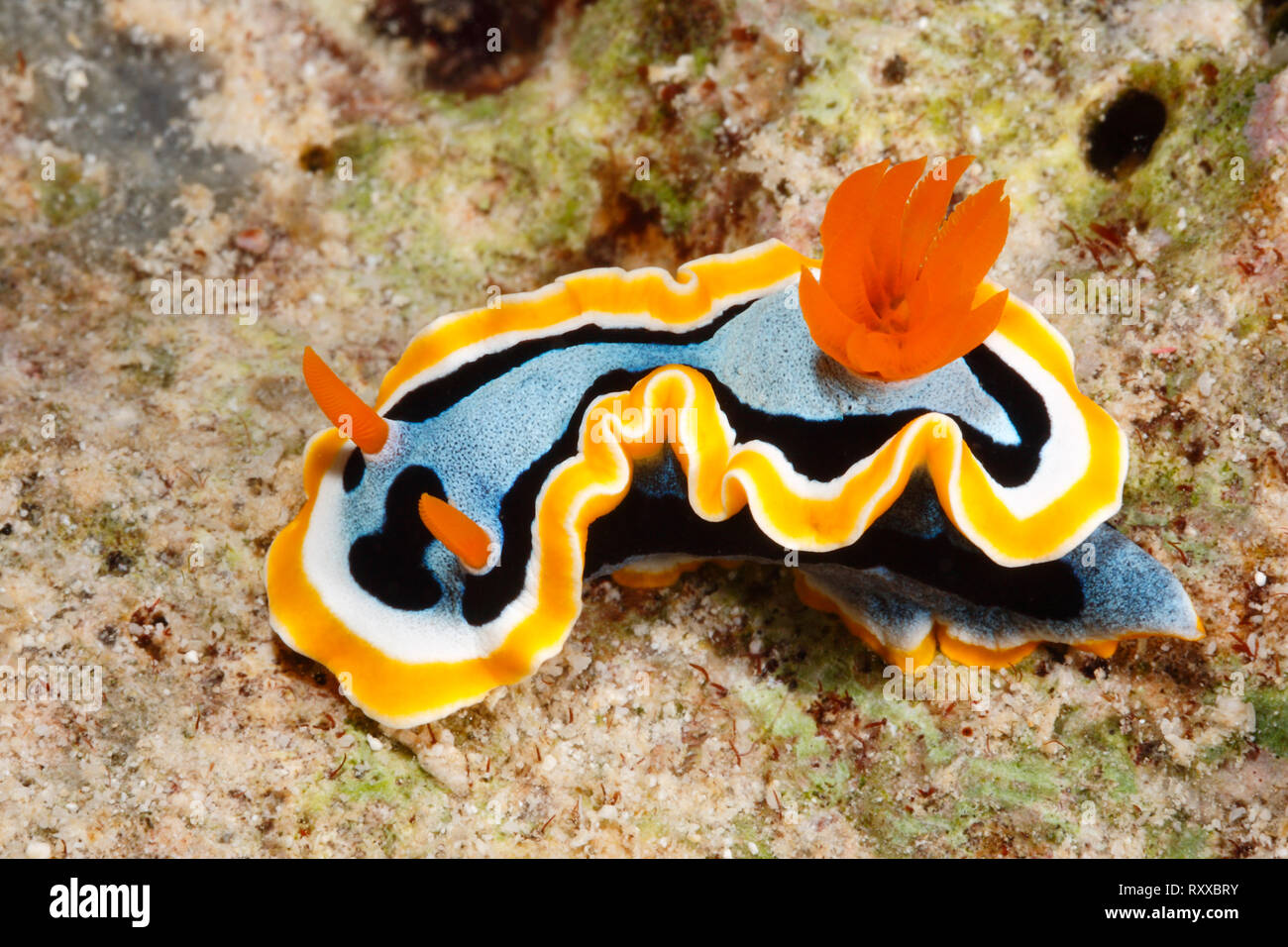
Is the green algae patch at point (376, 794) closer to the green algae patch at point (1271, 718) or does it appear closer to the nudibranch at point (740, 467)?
the nudibranch at point (740, 467)

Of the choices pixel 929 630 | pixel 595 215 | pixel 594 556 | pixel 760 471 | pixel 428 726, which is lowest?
pixel 428 726

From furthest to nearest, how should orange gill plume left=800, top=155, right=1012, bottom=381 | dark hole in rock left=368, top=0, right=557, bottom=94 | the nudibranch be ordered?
dark hole in rock left=368, top=0, right=557, bottom=94, the nudibranch, orange gill plume left=800, top=155, right=1012, bottom=381

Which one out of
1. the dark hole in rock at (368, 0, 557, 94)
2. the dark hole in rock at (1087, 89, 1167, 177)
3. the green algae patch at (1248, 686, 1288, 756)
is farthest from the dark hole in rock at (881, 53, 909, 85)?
the green algae patch at (1248, 686, 1288, 756)

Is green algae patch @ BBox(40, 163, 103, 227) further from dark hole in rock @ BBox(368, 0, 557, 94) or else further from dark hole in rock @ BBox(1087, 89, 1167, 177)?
dark hole in rock @ BBox(1087, 89, 1167, 177)

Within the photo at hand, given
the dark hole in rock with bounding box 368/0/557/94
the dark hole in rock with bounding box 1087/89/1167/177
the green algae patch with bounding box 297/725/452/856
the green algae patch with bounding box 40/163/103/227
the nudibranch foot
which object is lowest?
the green algae patch with bounding box 297/725/452/856
